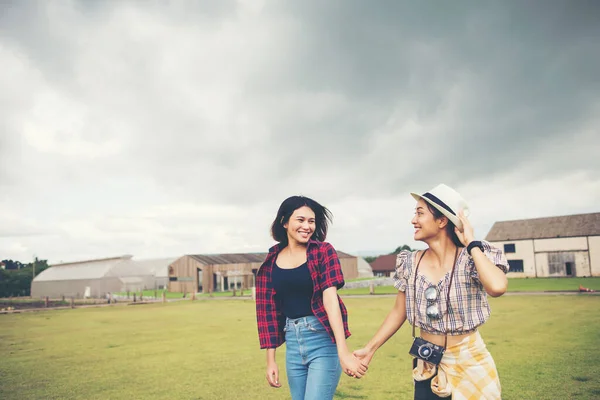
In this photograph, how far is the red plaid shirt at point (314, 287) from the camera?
3.69 m

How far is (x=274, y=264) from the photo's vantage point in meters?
4.24

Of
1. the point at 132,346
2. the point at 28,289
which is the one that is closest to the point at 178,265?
the point at 28,289

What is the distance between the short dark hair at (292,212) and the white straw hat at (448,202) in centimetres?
109

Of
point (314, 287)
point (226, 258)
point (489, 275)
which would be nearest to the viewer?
point (489, 275)

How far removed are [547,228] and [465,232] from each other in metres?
63.2

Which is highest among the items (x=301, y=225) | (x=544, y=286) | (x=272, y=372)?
(x=301, y=225)

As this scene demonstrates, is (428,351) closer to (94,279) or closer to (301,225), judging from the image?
(301,225)

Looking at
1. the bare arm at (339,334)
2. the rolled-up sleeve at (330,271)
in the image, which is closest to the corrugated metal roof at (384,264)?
the rolled-up sleeve at (330,271)

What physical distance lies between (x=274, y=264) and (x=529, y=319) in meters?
15.2

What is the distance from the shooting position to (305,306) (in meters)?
3.78

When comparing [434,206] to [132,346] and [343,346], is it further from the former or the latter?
[132,346]

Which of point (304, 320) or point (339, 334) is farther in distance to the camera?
point (304, 320)

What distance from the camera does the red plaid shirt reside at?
3686 millimetres

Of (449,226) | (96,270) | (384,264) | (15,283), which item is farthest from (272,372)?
(384,264)
